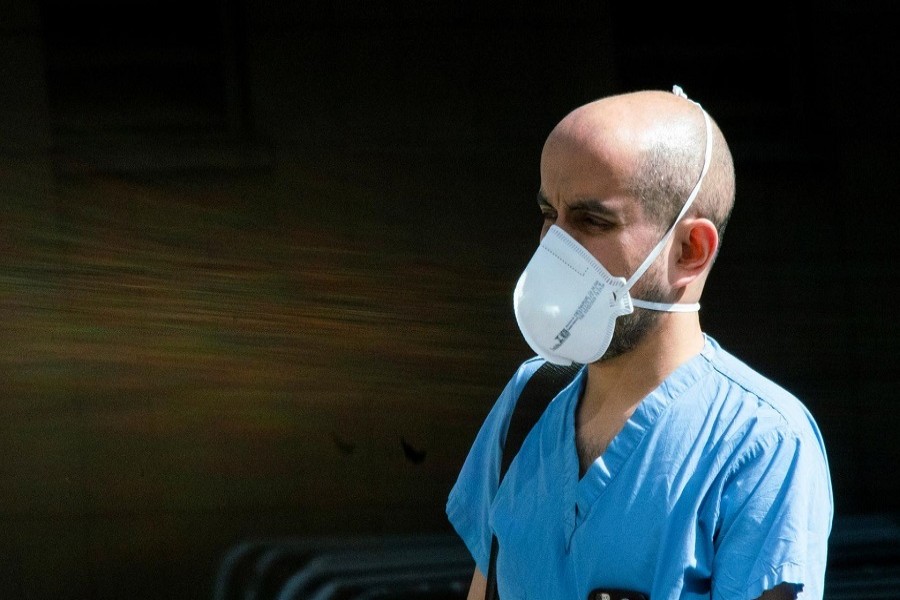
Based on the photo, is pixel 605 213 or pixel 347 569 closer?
pixel 605 213

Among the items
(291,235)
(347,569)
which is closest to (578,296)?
(291,235)

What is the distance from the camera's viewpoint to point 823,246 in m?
3.30

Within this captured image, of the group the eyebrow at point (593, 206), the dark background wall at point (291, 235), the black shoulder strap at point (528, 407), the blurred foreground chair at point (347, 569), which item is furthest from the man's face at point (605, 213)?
the blurred foreground chair at point (347, 569)

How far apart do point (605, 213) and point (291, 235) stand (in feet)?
5.96

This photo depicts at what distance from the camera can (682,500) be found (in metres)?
1.35

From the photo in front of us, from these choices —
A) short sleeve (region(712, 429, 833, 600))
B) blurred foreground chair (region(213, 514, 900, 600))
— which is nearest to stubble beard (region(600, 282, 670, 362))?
short sleeve (region(712, 429, 833, 600))

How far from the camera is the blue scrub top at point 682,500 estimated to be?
4.24 feet

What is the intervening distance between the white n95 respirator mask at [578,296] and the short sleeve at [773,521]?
0.22m

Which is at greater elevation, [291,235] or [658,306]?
[658,306]

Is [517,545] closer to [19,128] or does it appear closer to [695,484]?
[695,484]

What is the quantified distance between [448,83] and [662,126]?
1.77m

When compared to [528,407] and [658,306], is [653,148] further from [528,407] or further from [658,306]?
[528,407]

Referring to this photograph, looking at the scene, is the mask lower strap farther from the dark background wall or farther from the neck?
the dark background wall

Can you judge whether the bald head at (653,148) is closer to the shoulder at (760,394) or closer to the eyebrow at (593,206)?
the eyebrow at (593,206)
